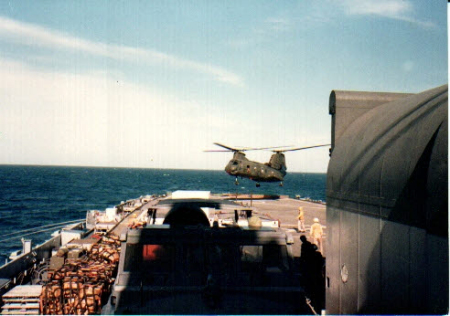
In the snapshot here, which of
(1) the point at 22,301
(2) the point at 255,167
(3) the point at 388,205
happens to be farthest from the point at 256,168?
(3) the point at 388,205

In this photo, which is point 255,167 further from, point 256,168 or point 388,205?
point 388,205

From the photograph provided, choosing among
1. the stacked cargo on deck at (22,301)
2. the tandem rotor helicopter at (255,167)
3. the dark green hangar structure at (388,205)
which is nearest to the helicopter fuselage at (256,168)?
the tandem rotor helicopter at (255,167)

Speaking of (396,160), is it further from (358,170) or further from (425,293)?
(425,293)

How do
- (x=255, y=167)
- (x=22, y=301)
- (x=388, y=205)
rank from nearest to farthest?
1. (x=388, y=205)
2. (x=22, y=301)
3. (x=255, y=167)

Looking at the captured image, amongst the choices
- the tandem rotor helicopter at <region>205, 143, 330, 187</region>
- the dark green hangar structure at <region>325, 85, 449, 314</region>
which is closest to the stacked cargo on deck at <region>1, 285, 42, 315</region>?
the dark green hangar structure at <region>325, 85, 449, 314</region>

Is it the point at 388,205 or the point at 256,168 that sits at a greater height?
the point at 256,168

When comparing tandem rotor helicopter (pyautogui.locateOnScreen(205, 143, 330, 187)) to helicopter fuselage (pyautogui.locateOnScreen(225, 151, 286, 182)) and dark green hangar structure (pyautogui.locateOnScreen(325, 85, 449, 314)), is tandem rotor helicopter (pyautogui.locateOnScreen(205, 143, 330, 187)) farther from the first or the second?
dark green hangar structure (pyautogui.locateOnScreen(325, 85, 449, 314))

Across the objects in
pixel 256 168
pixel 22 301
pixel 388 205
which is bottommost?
pixel 22 301
